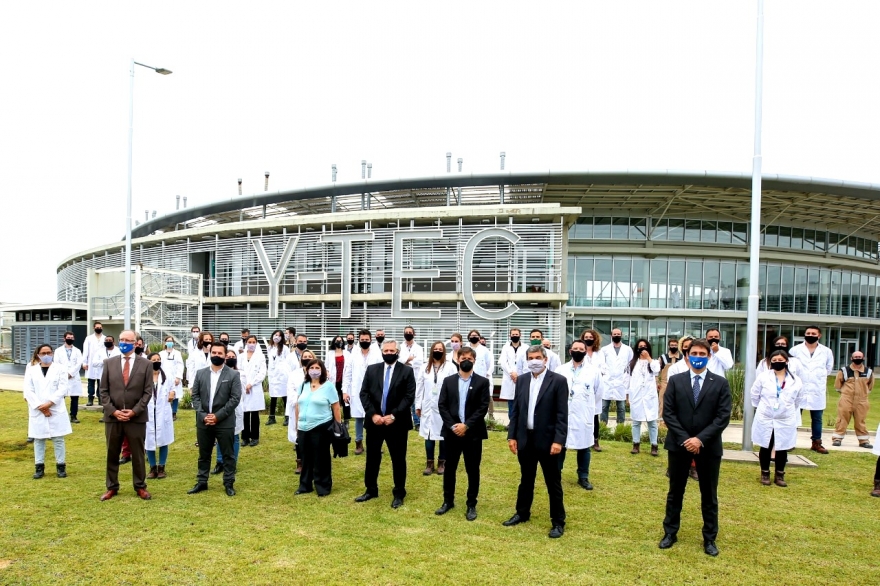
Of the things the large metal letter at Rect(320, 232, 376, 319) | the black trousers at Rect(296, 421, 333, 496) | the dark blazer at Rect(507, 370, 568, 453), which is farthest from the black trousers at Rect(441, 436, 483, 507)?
the large metal letter at Rect(320, 232, 376, 319)

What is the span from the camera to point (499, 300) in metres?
20.3

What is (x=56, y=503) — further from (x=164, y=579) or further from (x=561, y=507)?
(x=561, y=507)

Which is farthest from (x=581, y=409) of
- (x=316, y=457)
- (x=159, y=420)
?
(x=159, y=420)

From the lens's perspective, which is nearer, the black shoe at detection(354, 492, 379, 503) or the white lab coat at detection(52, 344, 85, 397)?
the black shoe at detection(354, 492, 379, 503)

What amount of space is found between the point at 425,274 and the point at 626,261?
12864 mm

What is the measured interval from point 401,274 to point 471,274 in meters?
2.67

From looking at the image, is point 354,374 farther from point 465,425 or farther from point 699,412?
point 699,412

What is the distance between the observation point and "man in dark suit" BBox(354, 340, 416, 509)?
6.39 metres

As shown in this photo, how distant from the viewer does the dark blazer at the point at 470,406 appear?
5973 millimetres

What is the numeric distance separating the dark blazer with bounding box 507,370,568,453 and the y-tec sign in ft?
45.5

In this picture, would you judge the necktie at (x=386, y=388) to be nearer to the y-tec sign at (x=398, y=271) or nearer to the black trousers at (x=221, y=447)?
the black trousers at (x=221, y=447)

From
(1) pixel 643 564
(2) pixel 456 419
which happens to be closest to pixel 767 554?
(1) pixel 643 564

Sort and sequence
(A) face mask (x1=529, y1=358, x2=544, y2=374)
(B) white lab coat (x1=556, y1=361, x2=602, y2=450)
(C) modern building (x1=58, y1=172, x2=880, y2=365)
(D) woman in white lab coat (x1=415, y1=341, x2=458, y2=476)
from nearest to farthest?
1. (A) face mask (x1=529, y1=358, x2=544, y2=374)
2. (B) white lab coat (x1=556, y1=361, x2=602, y2=450)
3. (D) woman in white lab coat (x1=415, y1=341, x2=458, y2=476)
4. (C) modern building (x1=58, y1=172, x2=880, y2=365)

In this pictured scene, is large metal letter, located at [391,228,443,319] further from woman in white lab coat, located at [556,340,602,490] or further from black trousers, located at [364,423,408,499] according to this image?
black trousers, located at [364,423,408,499]
